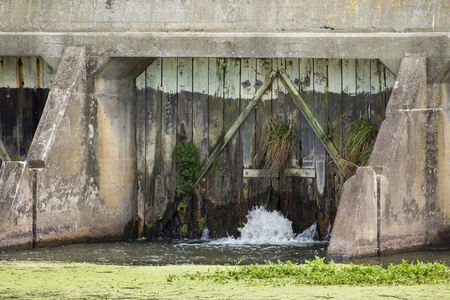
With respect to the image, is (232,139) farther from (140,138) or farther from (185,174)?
(140,138)

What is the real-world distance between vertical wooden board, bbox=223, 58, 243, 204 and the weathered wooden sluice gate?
15 millimetres

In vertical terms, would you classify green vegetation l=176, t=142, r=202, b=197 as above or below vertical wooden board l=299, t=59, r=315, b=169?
below

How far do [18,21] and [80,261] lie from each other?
3.88 meters

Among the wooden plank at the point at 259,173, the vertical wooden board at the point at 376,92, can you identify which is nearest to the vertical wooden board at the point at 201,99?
the wooden plank at the point at 259,173

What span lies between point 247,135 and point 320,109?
1.14 m

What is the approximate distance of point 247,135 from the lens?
11469 millimetres

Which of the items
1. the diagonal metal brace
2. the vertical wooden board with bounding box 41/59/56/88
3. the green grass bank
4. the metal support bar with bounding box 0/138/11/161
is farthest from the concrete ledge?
the metal support bar with bounding box 0/138/11/161

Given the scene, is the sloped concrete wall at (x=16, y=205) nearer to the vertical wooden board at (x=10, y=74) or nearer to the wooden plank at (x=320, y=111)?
the vertical wooden board at (x=10, y=74)

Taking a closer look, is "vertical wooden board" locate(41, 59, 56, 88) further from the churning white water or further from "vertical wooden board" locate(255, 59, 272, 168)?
the churning white water

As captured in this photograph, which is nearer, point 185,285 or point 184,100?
point 185,285

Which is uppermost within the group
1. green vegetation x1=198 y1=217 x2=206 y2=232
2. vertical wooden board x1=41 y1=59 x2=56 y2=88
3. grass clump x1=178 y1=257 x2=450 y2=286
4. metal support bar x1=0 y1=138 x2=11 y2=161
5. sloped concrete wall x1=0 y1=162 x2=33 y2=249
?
vertical wooden board x1=41 y1=59 x2=56 y2=88

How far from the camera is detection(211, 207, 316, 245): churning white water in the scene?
11.0 m

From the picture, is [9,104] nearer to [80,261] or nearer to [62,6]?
[62,6]

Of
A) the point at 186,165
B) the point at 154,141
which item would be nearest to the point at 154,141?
the point at 154,141
